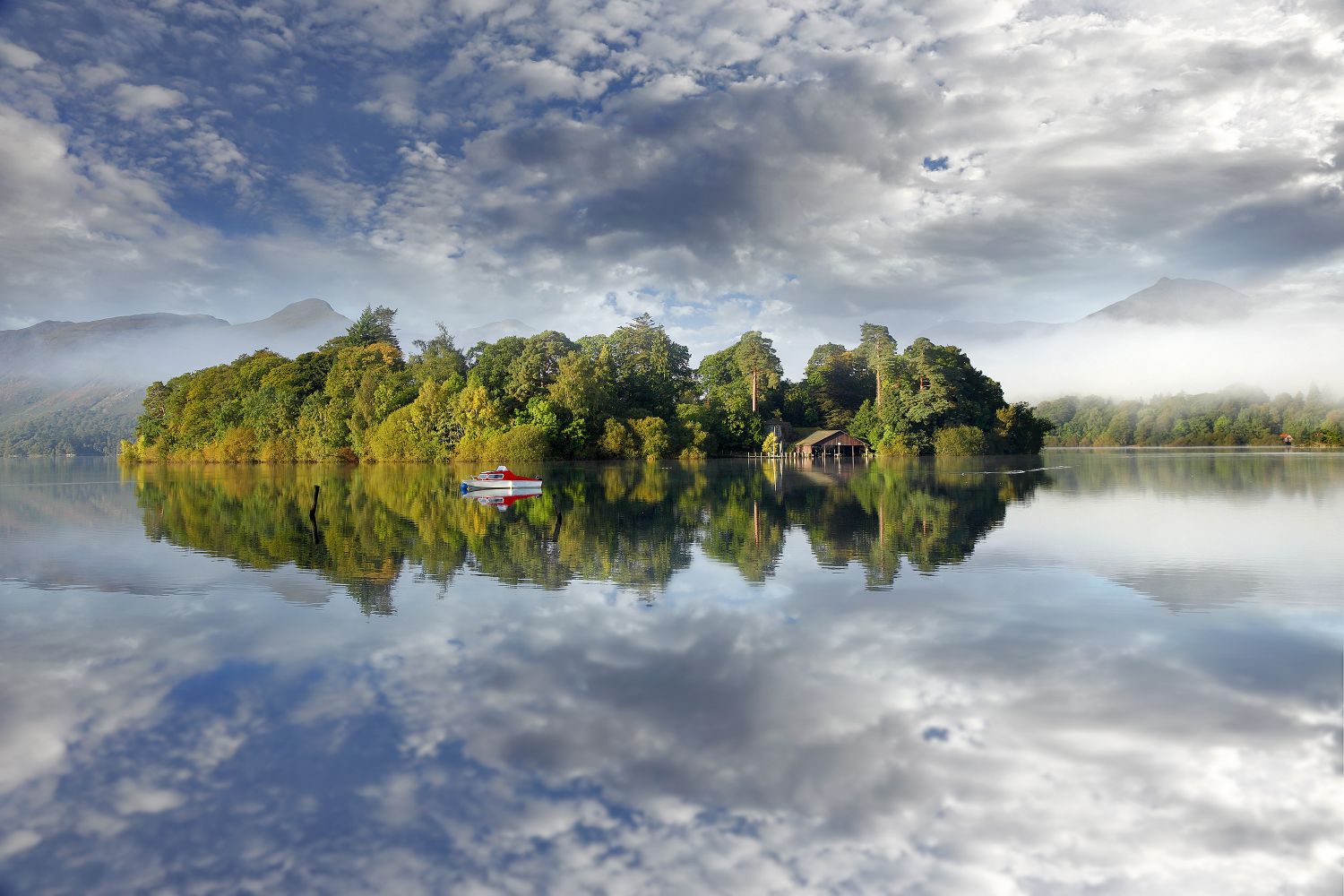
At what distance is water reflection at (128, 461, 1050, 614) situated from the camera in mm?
12570

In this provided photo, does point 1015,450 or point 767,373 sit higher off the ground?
point 767,373

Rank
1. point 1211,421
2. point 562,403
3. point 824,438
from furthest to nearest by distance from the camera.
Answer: point 1211,421 < point 824,438 < point 562,403

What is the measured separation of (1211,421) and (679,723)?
119341mm

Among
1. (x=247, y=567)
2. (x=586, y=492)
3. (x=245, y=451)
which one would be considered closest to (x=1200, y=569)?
(x=247, y=567)

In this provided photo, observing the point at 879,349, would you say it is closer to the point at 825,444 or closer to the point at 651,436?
the point at 825,444

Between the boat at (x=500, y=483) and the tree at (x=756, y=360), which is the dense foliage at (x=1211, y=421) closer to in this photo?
the tree at (x=756, y=360)

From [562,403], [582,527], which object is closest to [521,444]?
[562,403]

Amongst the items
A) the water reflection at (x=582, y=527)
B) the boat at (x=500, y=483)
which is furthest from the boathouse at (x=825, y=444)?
the boat at (x=500, y=483)

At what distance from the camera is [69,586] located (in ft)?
38.0

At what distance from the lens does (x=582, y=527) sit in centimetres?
1780

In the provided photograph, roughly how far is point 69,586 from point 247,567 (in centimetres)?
232

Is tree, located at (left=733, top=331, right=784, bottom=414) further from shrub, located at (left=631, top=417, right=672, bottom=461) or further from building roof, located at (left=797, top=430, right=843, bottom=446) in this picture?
shrub, located at (left=631, top=417, right=672, bottom=461)

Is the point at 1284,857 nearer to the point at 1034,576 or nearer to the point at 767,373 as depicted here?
the point at 1034,576

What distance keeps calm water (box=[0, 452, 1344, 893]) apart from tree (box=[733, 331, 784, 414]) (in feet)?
195
